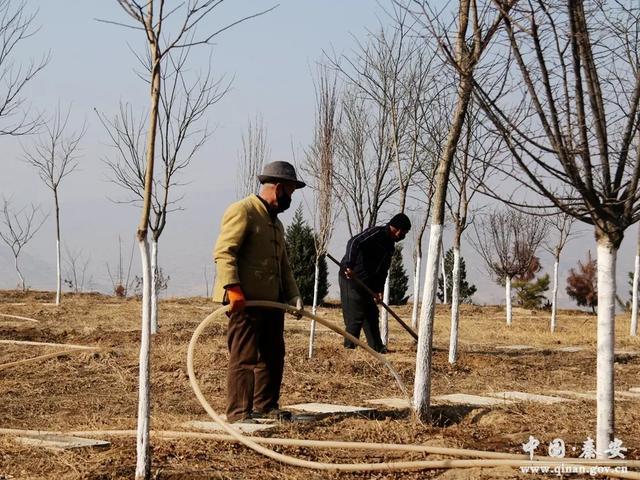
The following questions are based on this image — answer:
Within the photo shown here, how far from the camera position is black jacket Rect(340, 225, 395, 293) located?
37.6ft

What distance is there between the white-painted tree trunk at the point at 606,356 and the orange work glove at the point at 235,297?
89.2 inches

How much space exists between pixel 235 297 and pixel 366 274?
5708 mm

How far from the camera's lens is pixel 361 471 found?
4848 millimetres

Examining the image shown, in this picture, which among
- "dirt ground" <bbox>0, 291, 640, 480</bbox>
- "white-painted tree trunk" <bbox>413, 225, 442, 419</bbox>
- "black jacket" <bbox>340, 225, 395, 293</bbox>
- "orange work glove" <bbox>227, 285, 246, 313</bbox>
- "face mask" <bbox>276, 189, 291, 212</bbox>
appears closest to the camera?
"dirt ground" <bbox>0, 291, 640, 480</bbox>

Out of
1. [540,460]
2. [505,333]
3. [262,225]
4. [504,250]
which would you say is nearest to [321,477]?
[540,460]

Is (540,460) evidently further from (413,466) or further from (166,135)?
(166,135)

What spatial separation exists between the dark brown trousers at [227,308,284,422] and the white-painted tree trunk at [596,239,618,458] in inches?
94.8

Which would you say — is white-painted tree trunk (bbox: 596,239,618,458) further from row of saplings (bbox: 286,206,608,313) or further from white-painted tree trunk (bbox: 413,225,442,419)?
row of saplings (bbox: 286,206,608,313)

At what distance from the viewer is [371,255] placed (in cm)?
1159

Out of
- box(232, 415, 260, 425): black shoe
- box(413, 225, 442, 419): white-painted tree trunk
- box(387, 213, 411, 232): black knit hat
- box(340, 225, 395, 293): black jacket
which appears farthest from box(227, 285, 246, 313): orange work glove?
box(340, 225, 395, 293): black jacket

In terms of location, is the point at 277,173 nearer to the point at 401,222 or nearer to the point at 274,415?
the point at 274,415

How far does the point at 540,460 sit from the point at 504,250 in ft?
61.7

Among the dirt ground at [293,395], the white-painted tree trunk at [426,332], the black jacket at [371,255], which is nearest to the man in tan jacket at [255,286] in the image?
the dirt ground at [293,395]

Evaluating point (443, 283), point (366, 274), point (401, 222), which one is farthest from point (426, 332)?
point (443, 283)
